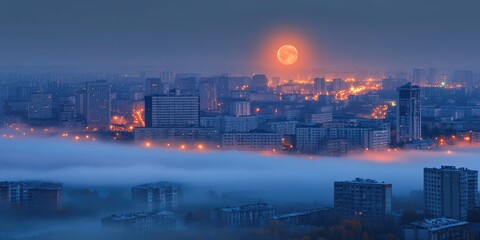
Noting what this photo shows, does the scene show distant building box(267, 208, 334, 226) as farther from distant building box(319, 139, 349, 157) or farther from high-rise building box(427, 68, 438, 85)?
high-rise building box(427, 68, 438, 85)

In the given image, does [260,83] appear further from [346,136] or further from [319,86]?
[346,136]

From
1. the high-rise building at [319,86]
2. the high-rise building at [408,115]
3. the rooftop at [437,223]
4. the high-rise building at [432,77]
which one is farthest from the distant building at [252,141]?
the high-rise building at [319,86]

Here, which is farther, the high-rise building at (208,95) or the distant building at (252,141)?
the high-rise building at (208,95)

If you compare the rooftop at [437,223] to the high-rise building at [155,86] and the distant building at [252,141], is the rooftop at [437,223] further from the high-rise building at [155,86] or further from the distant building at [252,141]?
the high-rise building at [155,86]

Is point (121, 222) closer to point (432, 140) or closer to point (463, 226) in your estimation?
point (463, 226)

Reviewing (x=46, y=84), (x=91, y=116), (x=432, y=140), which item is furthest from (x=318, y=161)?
(x=46, y=84)

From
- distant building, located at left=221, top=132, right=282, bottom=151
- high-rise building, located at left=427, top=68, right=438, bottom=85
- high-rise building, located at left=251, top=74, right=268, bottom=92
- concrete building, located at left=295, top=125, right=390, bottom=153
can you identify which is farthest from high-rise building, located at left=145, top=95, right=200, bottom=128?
high-rise building, located at left=427, top=68, right=438, bottom=85
